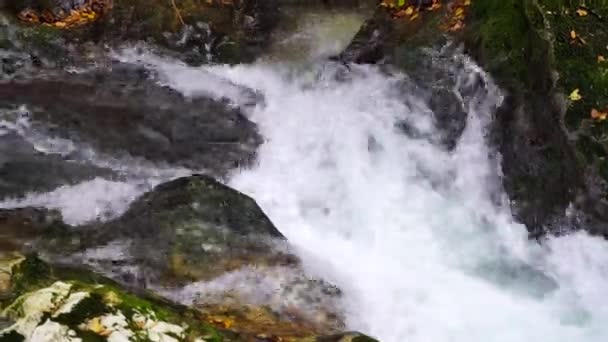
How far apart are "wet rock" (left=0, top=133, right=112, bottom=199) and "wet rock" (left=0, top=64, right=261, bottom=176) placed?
1.01 ft

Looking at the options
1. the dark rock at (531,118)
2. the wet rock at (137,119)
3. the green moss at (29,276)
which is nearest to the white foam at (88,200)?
the wet rock at (137,119)

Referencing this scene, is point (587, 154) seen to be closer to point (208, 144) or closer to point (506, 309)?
point (506, 309)

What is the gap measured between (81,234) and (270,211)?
2.13 meters

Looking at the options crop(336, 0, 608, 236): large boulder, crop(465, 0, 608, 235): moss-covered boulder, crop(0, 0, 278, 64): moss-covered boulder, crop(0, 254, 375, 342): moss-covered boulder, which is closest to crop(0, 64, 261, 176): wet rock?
crop(0, 0, 278, 64): moss-covered boulder

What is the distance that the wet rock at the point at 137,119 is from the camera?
8.59 metres

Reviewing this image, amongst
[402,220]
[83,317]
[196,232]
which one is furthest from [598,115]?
[83,317]

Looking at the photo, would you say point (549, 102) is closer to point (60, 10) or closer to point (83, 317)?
point (83, 317)

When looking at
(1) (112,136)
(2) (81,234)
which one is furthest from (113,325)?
(1) (112,136)

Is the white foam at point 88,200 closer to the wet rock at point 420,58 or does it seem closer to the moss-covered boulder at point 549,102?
the wet rock at point 420,58

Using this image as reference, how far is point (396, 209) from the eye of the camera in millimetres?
8031

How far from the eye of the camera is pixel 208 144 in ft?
28.7

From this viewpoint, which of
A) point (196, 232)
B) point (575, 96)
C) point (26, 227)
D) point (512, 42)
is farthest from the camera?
point (512, 42)

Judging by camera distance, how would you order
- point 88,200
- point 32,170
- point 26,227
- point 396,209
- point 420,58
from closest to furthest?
point 26,227, point 88,200, point 396,209, point 32,170, point 420,58

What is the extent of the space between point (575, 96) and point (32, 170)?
239 inches
